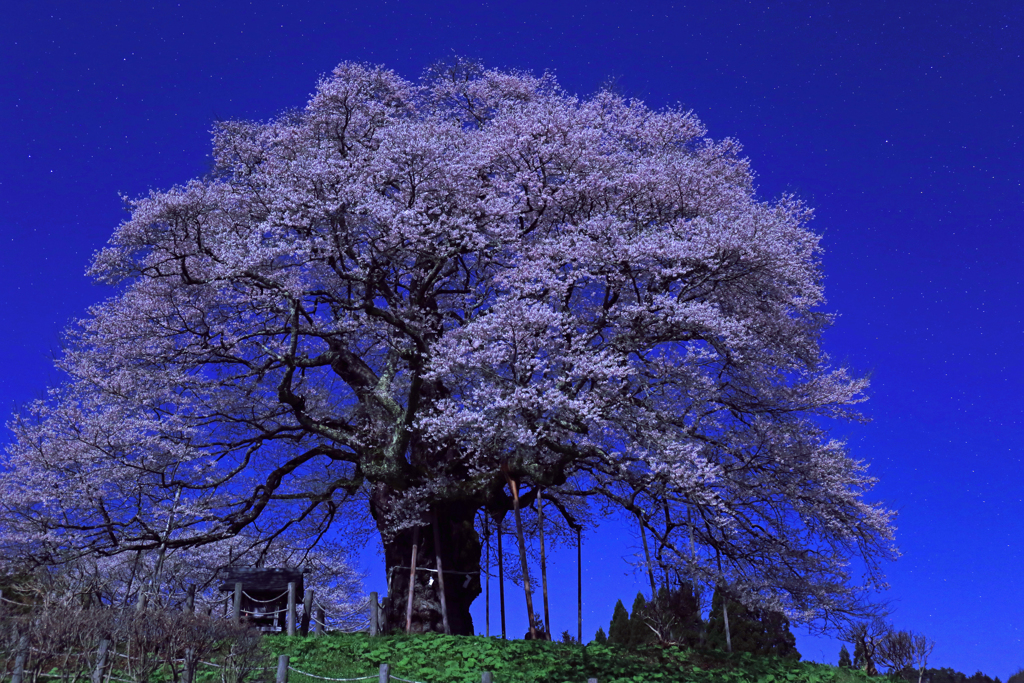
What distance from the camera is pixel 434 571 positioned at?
18875mm

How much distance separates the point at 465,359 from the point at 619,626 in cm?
1739

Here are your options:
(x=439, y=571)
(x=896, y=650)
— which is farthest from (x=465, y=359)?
(x=896, y=650)

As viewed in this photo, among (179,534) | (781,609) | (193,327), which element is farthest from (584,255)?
(179,534)

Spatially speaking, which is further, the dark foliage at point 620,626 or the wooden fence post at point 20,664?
the dark foliage at point 620,626

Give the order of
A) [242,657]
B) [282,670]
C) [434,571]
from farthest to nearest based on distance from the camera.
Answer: [434,571]
[282,670]
[242,657]

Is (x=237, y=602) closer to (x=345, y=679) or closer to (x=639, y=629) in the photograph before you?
(x=345, y=679)

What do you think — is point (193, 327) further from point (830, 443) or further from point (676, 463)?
point (830, 443)

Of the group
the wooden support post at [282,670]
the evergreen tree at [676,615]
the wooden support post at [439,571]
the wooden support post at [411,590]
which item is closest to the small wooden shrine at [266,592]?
the wooden support post at [411,590]

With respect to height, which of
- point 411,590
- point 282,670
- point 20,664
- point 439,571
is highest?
point 439,571

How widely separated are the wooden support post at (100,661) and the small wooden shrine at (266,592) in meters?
→ 4.97

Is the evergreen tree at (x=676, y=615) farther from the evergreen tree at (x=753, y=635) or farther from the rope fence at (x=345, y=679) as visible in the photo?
the rope fence at (x=345, y=679)

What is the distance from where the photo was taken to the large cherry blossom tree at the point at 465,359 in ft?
54.9

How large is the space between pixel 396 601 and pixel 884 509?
10.8 metres

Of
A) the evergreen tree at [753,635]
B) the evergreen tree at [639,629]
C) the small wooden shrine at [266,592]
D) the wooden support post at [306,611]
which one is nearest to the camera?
the wooden support post at [306,611]
